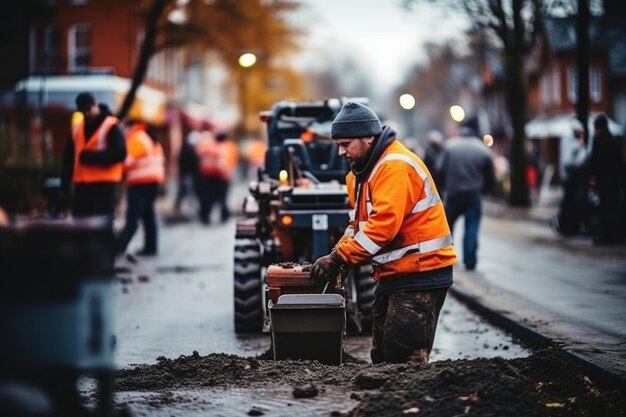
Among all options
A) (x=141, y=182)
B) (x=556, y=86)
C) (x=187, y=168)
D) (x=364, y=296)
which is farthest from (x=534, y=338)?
(x=556, y=86)

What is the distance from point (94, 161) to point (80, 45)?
3336 centimetres

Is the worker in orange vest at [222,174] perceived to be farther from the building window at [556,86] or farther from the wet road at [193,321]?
the building window at [556,86]

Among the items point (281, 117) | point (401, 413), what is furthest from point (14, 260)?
point (281, 117)

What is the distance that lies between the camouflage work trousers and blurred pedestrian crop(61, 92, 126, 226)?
20.7ft

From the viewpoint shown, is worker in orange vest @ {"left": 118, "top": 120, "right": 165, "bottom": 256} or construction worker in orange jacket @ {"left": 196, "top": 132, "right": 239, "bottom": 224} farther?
construction worker in orange jacket @ {"left": 196, "top": 132, "right": 239, "bottom": 224}

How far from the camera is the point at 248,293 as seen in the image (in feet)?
32.8

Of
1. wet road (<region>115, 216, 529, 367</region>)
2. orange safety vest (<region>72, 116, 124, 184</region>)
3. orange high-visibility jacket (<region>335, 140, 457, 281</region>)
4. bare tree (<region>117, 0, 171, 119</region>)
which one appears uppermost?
bare tree (<region>117, 0, 171, 119</region>)

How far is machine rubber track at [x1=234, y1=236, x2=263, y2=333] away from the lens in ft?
32.8

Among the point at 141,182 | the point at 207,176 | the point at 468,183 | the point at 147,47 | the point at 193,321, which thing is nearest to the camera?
the point at 193,321

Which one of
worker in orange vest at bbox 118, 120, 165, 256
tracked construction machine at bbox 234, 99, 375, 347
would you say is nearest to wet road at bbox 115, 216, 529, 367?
tracked construction machine at bbox 234, 99, 375, 347

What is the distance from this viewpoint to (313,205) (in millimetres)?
9547

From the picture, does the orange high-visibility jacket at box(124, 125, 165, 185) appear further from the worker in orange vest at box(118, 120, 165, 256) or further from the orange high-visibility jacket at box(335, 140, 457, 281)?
the orange high-visibility jacket at box(335, 140, 457, 281)

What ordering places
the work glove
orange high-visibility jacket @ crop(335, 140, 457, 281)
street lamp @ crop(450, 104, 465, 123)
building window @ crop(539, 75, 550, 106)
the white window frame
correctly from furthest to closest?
1. building window @ crop(539, 75, 550, 106)
2. the white window frame
3. street lamp @ crop(450, 104, 465, 123)
4. the work glove
5. orange high-visibility jacket @ crop(335, 140, 457, 281)

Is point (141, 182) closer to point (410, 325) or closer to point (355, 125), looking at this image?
point (355, 125)
